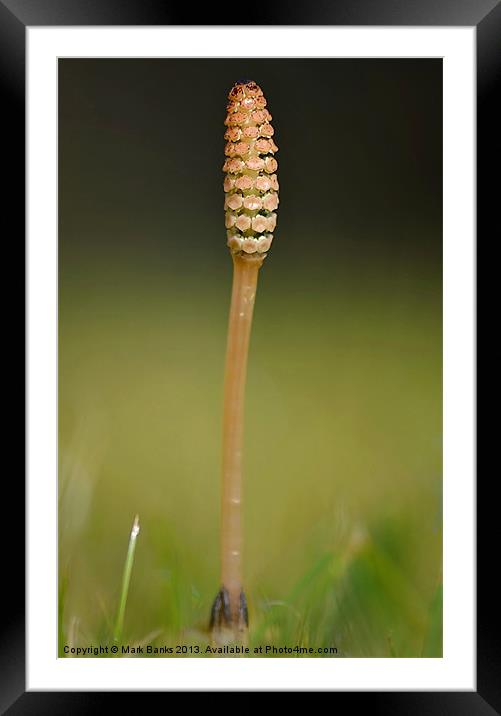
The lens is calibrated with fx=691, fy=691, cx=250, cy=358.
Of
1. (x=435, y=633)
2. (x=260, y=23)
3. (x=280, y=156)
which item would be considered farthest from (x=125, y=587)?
(x=260, y=23)

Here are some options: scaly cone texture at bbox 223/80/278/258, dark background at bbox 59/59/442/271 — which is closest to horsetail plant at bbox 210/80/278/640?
scaly cone texture at bbox 223/80/278/258

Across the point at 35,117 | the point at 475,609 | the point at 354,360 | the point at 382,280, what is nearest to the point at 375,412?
the point at 354,360

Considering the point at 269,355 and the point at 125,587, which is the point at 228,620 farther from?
the point at 269,355

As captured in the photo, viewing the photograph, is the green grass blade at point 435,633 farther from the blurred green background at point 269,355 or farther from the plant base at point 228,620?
the plant base at point 228,620

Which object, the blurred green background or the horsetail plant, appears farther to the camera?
the blurred green background

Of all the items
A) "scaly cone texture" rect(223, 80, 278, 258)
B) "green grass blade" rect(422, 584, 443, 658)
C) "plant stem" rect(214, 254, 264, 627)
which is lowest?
"green grass blade" rect(422, 584, 443, 658)

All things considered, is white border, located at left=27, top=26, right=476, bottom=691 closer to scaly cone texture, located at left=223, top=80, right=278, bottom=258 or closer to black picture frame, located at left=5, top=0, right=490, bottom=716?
black picture frame, located at left=5, top=0, right=490, bottom=716

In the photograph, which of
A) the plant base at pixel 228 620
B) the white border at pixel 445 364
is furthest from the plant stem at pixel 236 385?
the white border at pixel 445 364
